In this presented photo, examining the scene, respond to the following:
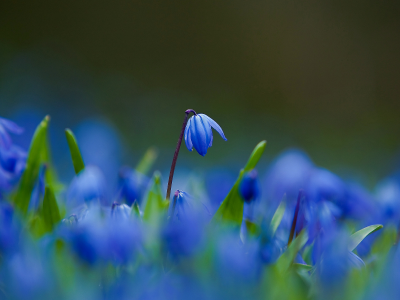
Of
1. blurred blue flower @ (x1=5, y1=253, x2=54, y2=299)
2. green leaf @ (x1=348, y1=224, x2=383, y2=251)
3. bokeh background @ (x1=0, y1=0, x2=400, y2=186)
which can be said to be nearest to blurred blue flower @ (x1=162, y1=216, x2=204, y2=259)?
blurred blue flower @ (x1=5, y1=253, x2=54, y2=299)

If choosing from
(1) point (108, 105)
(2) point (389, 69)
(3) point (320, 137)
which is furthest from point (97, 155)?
(2) point (389, 69)

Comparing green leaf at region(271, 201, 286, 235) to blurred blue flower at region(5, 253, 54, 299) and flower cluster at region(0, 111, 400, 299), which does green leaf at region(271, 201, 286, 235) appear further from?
blurred blue flower at region(5, 253, 54, 299)

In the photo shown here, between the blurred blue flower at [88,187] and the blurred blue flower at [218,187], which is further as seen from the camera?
Result: the blurred blue flower at [218,187]

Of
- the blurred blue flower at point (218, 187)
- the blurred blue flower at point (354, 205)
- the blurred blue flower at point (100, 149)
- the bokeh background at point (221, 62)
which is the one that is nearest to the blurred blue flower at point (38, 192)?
the blurred blue flower at point (218, 187)

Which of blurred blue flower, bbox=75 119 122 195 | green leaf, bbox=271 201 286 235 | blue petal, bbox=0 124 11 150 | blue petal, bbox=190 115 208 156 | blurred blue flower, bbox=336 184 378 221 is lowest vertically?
blurred blue flower, bbox=75 119 122 195

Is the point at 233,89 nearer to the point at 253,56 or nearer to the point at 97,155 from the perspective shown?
the point at 253,56

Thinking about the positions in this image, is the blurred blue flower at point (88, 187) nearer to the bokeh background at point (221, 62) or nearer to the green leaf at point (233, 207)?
the green leaf at point (233, 207)

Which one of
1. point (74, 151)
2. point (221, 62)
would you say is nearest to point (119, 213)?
point (74, 151)
